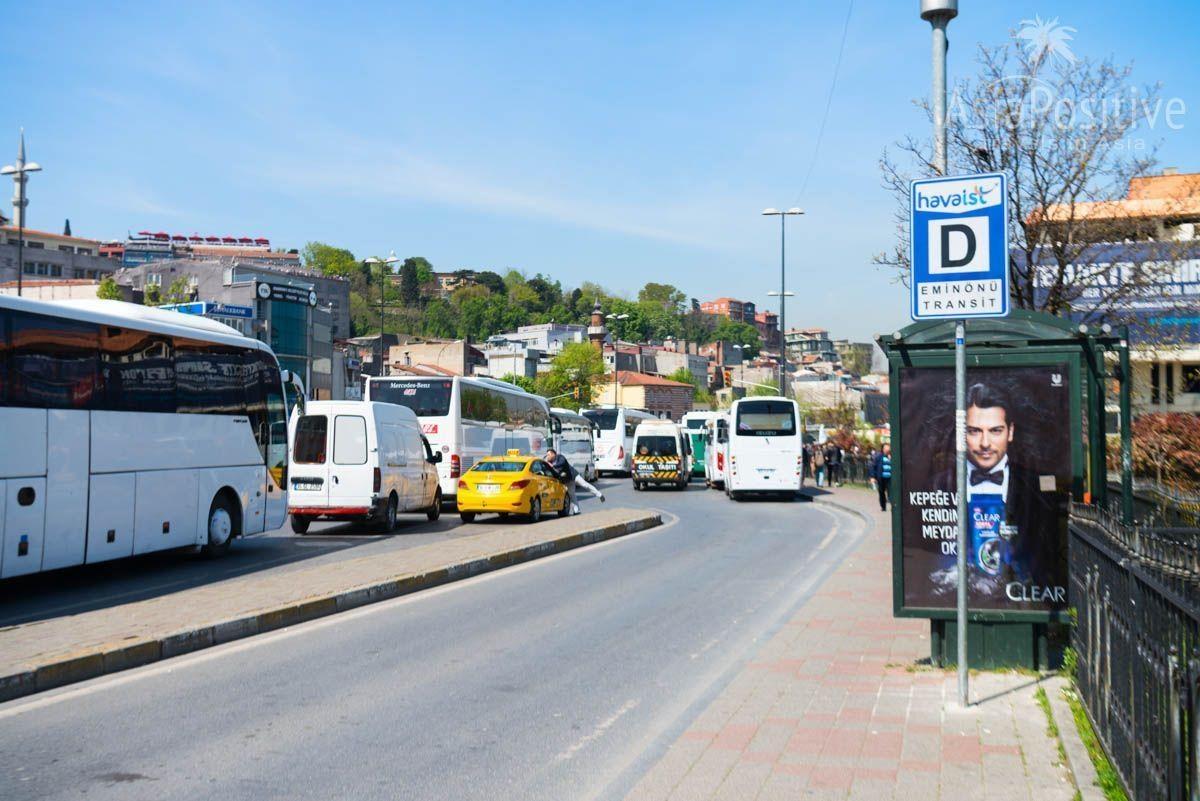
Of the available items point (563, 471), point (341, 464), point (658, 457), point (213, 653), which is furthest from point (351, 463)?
point (658, 457)

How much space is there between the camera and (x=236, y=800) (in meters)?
5.44

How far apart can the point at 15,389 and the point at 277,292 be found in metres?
70.2

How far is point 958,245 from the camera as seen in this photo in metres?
6.95

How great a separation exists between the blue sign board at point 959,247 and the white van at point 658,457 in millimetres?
33136

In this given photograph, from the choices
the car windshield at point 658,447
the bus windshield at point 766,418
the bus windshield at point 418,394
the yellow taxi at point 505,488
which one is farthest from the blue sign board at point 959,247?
the car windshield at point 658,447

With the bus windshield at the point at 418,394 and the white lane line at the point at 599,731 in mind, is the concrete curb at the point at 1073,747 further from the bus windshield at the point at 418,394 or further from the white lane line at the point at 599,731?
the bus windshield at the point at 418,394

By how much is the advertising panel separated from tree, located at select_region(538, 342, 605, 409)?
3580 inches

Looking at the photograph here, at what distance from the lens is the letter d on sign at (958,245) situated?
689 cm

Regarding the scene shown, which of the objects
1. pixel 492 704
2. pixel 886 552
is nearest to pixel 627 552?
pixel 886 552

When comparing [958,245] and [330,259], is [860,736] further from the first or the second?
[330,259]

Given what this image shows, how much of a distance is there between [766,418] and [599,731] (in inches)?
1075

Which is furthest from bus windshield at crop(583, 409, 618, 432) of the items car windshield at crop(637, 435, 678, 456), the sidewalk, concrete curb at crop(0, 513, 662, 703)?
the sidewalk

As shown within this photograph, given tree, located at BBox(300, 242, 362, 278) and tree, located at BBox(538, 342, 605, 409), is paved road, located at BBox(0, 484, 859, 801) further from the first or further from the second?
tree, located at BBox(300, 242, 362, 278)

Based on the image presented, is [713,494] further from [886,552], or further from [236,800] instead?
[236,800]
